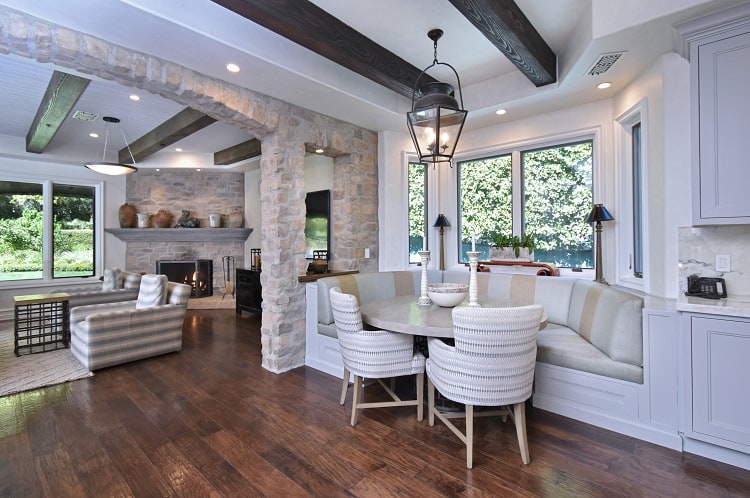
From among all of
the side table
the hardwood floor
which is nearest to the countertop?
the hardwood floor

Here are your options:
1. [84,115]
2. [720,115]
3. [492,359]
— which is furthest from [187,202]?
[720,115]

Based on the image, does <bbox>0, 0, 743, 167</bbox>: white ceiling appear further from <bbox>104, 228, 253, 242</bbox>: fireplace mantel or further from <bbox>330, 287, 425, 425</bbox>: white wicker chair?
<bbox>104, 228, 253, 242</bbox>: fireplace mantel

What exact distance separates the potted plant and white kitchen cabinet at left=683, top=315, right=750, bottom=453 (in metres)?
2.00

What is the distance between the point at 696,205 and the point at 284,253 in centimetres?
326

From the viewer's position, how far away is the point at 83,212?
22.1ft

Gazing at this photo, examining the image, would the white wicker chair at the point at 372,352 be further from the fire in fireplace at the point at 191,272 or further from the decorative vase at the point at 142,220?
the decorative vase at the point at 142,220

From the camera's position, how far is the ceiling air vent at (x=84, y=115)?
4.65m

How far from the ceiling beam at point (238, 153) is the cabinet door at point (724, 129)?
17.6ft

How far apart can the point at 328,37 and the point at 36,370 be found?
432 cm

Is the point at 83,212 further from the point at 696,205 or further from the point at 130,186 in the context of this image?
the point at 696,205

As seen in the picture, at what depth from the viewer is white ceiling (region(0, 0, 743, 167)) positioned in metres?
2.24

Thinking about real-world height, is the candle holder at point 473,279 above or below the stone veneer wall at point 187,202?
below

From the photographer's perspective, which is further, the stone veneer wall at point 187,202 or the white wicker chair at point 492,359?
the stone veneer wall at point 187,202

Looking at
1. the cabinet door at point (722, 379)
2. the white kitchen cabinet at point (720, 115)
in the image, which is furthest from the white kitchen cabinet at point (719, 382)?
the white kitchen cabinet at point (720, 115)
